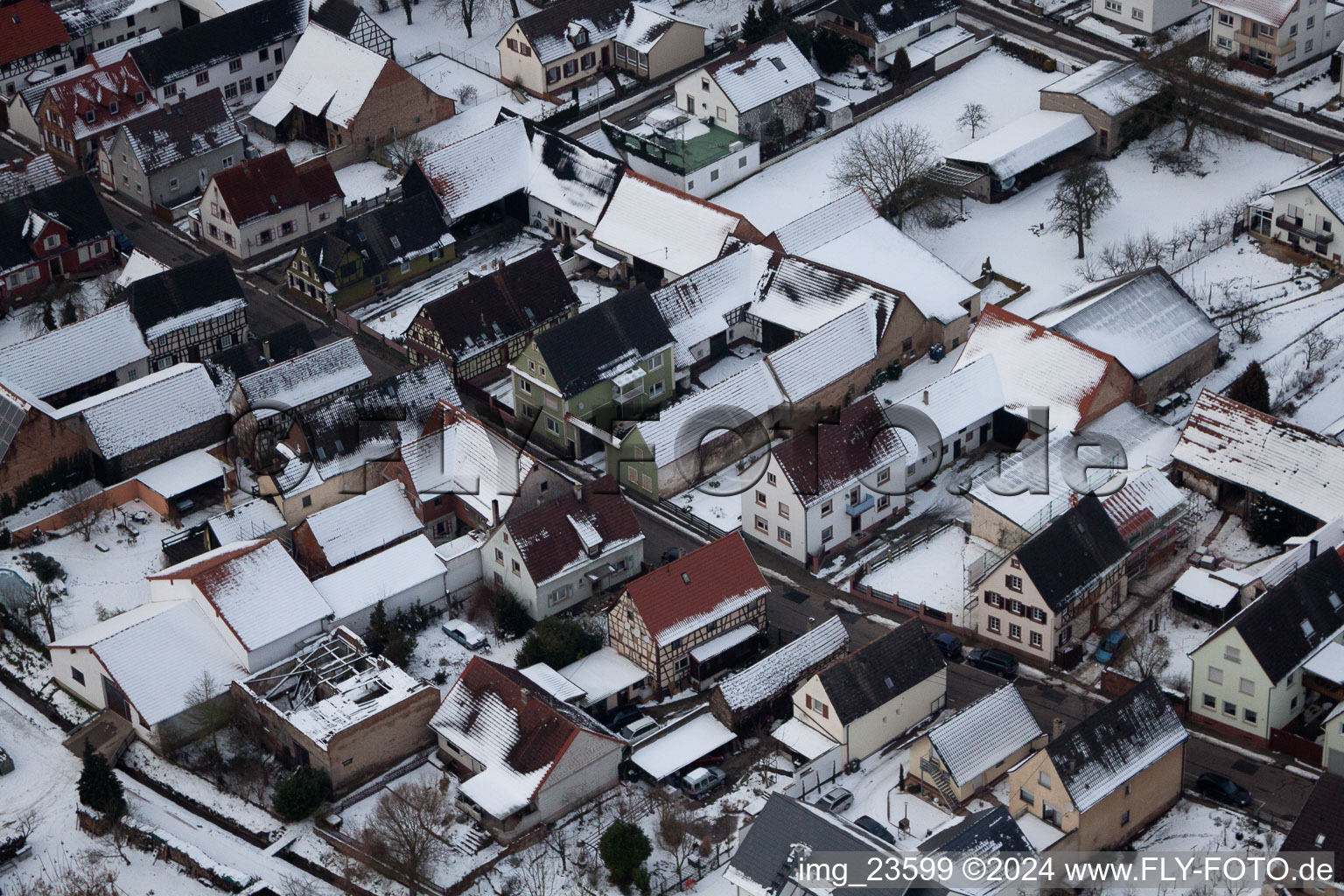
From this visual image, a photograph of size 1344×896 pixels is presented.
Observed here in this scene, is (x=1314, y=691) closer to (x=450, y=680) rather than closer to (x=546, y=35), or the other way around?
(x=450, y=680)

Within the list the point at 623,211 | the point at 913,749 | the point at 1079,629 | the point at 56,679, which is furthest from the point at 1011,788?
the point at 623,211

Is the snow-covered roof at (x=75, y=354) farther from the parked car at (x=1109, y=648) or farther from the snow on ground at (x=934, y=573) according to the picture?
the parked car at (x=1109, y=648)

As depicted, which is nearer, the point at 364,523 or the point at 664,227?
the point at 364,523

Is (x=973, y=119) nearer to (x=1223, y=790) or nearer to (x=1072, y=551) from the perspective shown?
(x=1072, y=551)

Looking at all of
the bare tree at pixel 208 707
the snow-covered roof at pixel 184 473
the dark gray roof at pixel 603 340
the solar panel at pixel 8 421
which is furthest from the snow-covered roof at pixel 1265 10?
the bare tree at pixel 208 707

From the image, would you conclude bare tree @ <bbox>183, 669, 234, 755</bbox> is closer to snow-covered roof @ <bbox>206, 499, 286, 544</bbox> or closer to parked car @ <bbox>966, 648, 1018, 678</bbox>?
snow-covered roof @ <bbox>206, 499, 286, 544</bbox>

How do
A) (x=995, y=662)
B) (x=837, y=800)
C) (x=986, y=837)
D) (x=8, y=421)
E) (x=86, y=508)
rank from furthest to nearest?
1. (x=8, y=421)
2. (x=86, y=508)
3. (x=995, y=662)
4. (x=837, y=800)
5. (x=986, y=837)

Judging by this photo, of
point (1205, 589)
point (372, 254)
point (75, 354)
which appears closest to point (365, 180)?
point (372, 254)
